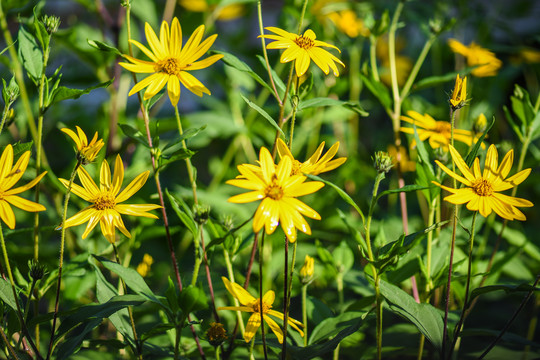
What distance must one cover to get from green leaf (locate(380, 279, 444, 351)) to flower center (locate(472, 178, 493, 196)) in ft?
0.54

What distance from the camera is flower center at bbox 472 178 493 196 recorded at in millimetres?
587

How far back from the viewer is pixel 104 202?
59cm

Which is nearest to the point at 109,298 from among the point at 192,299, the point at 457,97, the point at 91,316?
the point at 91,316

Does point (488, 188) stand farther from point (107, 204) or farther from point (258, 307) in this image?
point (107, 204)

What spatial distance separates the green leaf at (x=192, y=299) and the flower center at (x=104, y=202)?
0.52 ft

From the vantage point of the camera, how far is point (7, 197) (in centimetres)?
52

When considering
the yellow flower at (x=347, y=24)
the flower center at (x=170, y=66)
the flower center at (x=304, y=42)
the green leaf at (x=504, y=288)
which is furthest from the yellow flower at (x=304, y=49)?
the yellow flower at (x=347, y=24)

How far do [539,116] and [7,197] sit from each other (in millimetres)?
814

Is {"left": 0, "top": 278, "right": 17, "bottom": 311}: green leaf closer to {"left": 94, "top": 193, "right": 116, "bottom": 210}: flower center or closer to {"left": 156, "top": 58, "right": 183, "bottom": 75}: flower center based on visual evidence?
{"left": 94, "top": 193, "right": 116, "bottom": 210}: flower center

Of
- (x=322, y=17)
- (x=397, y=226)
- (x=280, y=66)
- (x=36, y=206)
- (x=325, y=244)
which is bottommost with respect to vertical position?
(x=325, y=244)

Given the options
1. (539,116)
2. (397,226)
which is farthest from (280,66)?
(539,116)

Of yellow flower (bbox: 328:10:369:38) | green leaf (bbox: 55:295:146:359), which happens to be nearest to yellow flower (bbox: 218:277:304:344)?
green leaf (bbox: 55:295:146:359)

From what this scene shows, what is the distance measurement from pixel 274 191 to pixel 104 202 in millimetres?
222

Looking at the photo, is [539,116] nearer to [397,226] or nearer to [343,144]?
[397,226]
